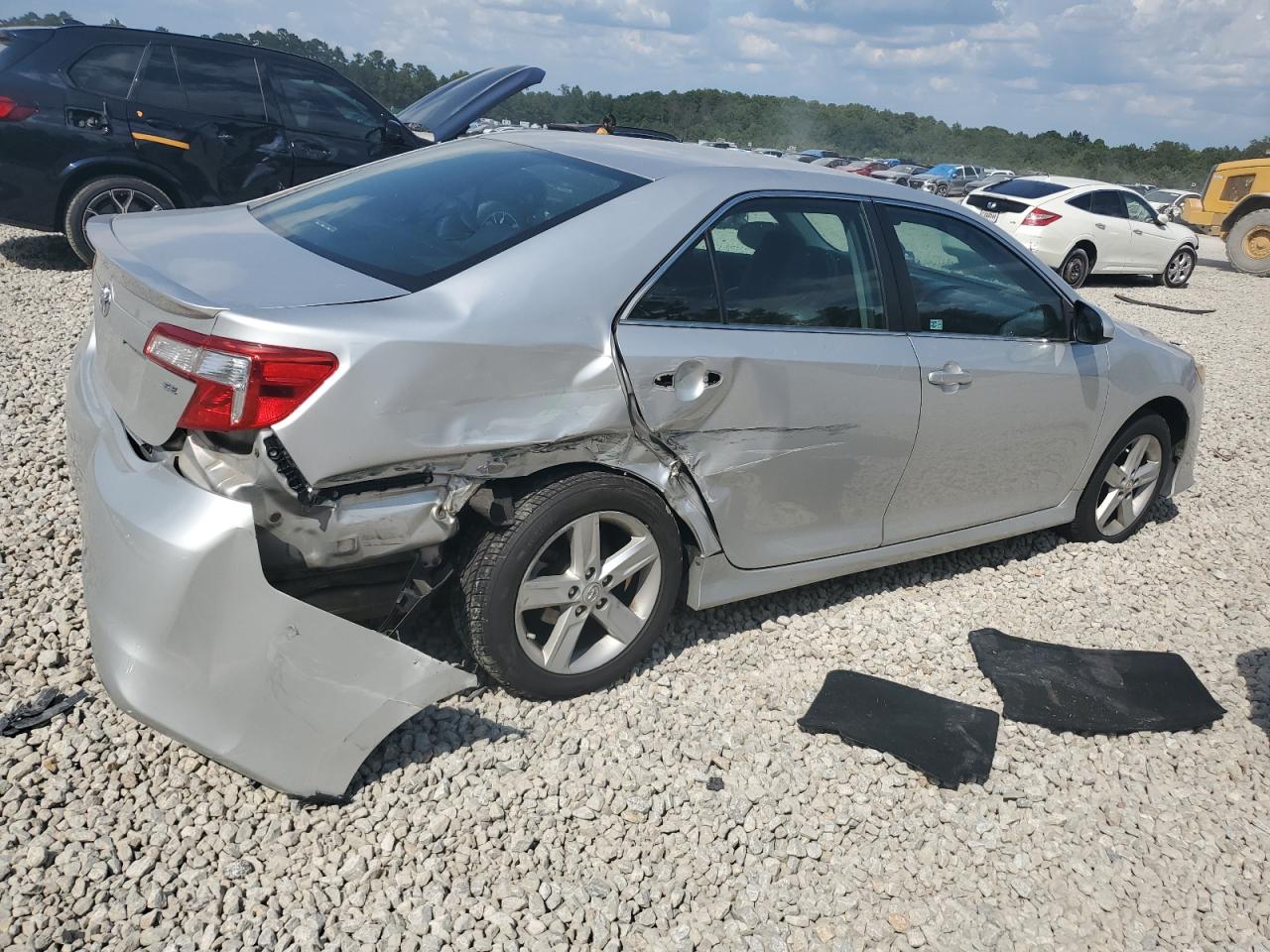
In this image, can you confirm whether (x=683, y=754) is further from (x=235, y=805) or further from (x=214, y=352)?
(x=214, y=352)

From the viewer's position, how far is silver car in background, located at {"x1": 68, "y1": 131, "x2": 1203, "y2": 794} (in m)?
2.44

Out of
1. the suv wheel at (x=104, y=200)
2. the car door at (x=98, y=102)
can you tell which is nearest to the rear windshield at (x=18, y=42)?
the car door at (x=98, y=102)

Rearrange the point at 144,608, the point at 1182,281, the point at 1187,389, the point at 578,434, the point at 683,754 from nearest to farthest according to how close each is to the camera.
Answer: the point at 144,608 < the point at 578,434 < the point at 683,754 < the point at 1187,389 < the point at 1182,281

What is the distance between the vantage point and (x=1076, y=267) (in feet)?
48.8

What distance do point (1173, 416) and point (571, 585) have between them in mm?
3523

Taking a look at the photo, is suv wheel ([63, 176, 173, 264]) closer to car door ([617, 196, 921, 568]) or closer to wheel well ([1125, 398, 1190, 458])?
car door ([617, 196, 921, 568])

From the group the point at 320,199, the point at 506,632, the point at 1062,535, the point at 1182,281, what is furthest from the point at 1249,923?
the point at 1182,281

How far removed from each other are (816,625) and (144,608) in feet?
8.07

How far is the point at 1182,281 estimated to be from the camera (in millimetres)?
16375

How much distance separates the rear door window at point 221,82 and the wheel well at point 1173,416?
23.9 ft

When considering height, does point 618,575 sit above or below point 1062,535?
above

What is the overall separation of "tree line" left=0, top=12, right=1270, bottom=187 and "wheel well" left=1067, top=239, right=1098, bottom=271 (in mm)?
37890

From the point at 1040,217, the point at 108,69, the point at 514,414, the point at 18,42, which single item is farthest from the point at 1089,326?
the point at 1040,217

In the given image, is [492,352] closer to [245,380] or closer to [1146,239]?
[245,380]
